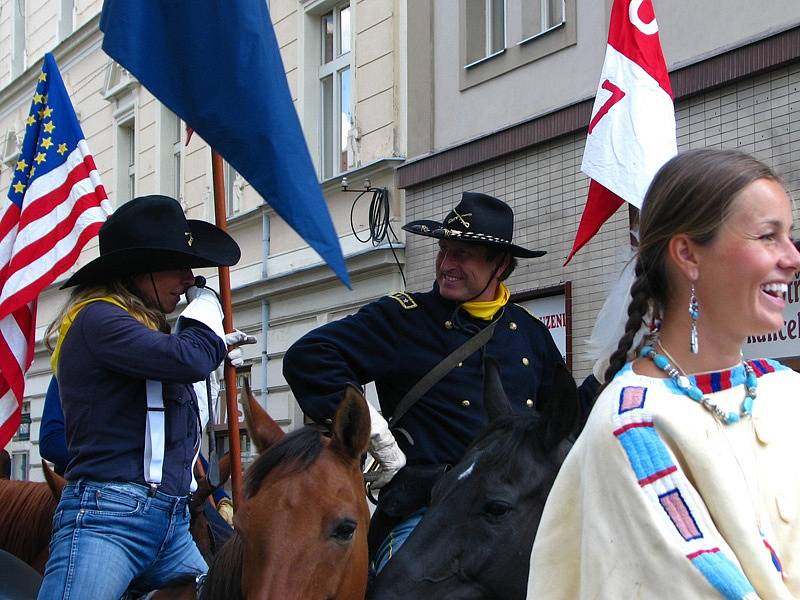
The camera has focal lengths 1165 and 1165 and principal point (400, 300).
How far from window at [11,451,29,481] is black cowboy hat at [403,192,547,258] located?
1709 cm

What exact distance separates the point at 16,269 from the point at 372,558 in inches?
140

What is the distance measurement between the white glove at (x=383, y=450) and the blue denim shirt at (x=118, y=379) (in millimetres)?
597

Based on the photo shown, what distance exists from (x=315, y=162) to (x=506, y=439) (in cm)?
1134

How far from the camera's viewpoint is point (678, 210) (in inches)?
79.2

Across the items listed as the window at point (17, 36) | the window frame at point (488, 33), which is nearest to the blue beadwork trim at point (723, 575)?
the window frame at point (488, 33)

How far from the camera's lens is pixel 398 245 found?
40.3 feet

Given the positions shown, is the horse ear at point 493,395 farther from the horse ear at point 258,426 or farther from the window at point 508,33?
the window at point 508,33

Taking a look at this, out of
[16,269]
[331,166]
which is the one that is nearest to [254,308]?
[331,166]

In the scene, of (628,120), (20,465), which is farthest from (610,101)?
(20,465)

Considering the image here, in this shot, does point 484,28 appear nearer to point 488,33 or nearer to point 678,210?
point 488,33

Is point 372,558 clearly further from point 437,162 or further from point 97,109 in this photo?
point 97,109

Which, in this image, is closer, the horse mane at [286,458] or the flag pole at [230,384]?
the horse mane at [286,458]

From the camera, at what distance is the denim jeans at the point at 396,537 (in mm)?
3877

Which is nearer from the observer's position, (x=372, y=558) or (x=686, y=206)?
(x=686, y=206)
